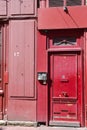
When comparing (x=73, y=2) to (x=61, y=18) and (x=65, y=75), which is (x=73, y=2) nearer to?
(x=61, y=18)

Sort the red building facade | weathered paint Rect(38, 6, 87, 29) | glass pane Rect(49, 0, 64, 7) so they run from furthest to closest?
glass pane Rect(49, 0, 64, 7)
the red building facade
weathered paint Rect(38, 6, 87, 29)

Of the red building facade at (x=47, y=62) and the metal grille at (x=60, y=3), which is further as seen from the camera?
the metal grille at (x=60, y=3)

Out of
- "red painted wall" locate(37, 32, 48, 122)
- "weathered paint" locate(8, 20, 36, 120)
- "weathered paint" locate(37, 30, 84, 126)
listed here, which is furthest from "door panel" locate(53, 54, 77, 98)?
"weathered paint" locate(8, 20, 36, 120)

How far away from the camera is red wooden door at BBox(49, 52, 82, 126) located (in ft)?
36.4

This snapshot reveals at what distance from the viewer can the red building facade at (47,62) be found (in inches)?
435

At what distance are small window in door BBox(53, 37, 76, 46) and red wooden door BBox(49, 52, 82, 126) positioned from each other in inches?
10.9

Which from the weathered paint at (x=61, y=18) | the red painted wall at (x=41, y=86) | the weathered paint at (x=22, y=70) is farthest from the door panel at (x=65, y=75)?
the weathered paint at (x=61, y=18)

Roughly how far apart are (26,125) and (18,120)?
1.08ft

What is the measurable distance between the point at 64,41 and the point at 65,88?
4.68 ft

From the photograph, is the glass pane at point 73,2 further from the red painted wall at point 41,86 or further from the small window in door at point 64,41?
the red painted wall at point 41,86

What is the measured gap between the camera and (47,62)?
11.2 metres

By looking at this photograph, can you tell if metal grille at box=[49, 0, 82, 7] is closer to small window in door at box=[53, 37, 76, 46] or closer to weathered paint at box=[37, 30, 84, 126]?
weathered paint at box=[37, 30, 84, 126]

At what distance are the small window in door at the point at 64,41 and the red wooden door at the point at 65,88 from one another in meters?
0.28

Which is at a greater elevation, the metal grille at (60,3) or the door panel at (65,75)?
the metal grille at (60,3)
